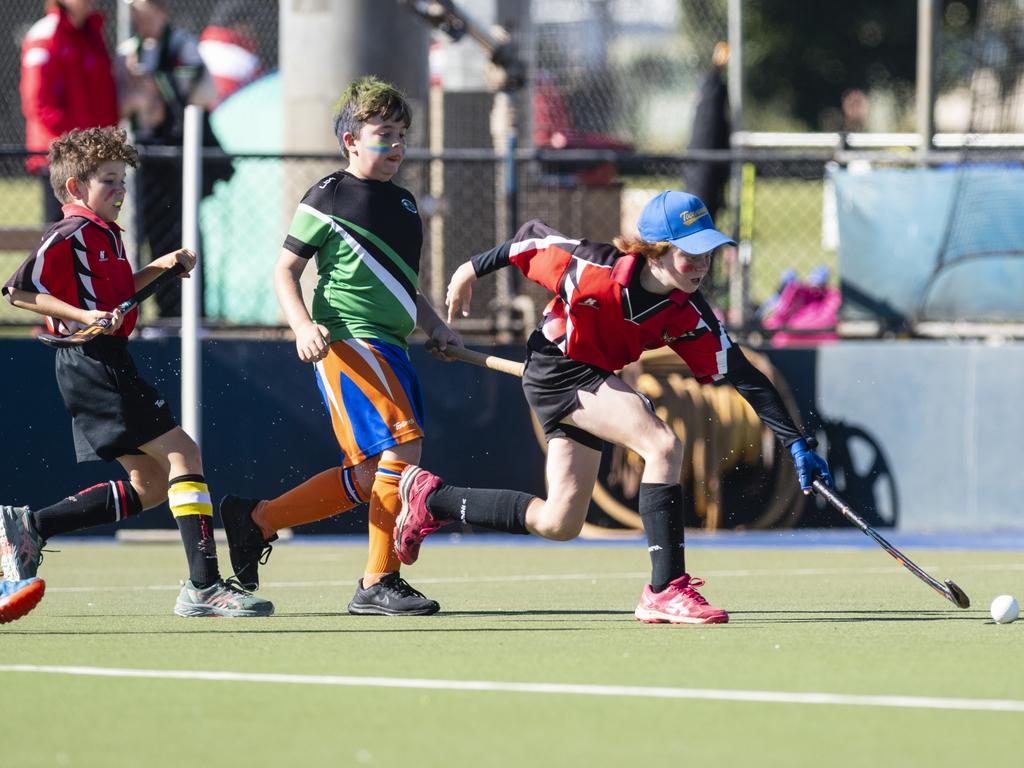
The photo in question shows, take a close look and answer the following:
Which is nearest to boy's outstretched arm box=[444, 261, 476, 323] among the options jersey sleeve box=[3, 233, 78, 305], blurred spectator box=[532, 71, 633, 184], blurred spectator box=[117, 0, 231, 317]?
jersey sleeve box=[3, 233, 78, 305]

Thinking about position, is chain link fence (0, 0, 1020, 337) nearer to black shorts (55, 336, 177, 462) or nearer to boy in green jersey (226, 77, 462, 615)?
boy in green jersey (226, 77, 462, 615)

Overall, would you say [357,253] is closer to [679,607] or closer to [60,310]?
[60,310]

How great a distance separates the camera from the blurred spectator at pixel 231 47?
1798cm

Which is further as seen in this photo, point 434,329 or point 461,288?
point 434,329

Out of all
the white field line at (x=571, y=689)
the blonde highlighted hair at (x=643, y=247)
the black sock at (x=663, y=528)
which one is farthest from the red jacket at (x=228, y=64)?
the white field line at (x=571, y=689)

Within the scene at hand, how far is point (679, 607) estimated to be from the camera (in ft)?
22.8

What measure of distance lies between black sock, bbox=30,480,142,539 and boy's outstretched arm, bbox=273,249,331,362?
0.99m

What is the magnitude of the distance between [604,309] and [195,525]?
5.81 ft

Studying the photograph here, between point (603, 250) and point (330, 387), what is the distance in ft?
3.88

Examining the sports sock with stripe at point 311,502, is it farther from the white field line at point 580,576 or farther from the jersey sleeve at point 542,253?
the white field line at point 580,576

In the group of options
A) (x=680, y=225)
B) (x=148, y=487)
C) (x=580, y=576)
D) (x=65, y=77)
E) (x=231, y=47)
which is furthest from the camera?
(x=231, y=47)

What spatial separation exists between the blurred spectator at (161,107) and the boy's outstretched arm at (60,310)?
5060 millimetres

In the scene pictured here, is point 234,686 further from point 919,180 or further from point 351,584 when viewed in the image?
point 919,180

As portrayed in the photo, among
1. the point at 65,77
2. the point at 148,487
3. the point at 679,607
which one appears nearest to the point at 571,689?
the point at 679,607
